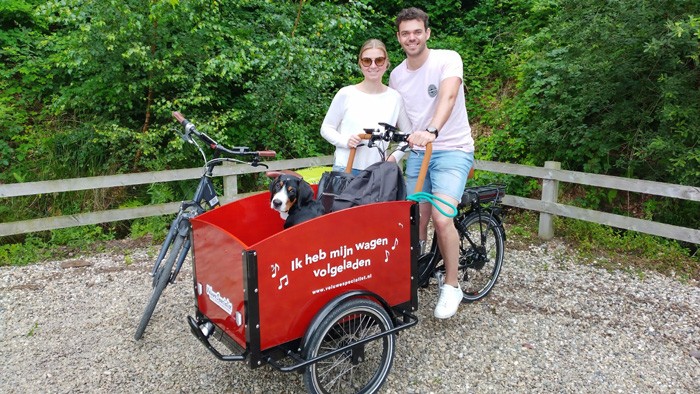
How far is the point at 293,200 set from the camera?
8.71 ft

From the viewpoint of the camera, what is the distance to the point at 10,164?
20.7ft

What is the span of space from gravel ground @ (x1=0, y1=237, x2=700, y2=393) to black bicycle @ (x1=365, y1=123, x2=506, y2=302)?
Answer: 200 mm

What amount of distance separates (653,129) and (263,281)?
5.28m

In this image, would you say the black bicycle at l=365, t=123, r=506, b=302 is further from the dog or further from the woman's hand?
the dog

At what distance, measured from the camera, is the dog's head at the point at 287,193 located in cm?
260

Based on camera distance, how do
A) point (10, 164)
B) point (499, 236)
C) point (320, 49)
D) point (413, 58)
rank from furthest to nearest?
point (10, 164) < point (320, 49) < point (499, 236) < point (413, 58)

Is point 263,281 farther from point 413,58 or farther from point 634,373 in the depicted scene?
point 634,373

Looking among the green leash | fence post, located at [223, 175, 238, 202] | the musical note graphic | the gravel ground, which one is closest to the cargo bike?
the musical note graphic

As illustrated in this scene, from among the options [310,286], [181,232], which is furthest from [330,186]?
[181,232]

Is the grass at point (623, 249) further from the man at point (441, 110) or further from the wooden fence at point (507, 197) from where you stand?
the man at point (441, 110)

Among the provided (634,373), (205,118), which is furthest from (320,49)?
(634,373)

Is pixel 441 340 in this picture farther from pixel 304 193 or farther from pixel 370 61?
pixel 370 61

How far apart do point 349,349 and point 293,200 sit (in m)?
0.82

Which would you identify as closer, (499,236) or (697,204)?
(499,236)
